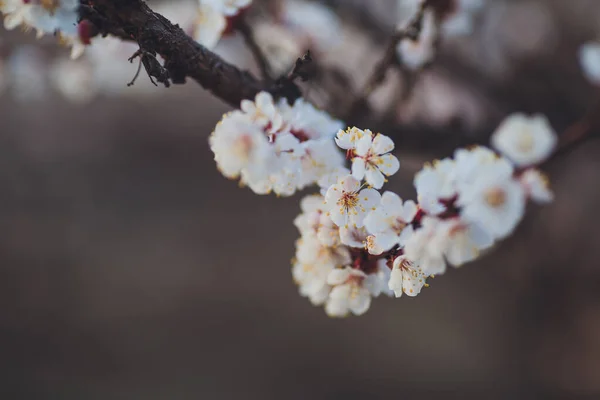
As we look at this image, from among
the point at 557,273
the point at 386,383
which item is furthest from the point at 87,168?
the point at 557,273

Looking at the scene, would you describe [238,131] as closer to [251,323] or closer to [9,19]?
[9,19]

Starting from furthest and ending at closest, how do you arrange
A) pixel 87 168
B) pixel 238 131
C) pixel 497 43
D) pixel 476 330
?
pixel 87 168
pixel 476 330
pixel 497 43
pixel 238 131

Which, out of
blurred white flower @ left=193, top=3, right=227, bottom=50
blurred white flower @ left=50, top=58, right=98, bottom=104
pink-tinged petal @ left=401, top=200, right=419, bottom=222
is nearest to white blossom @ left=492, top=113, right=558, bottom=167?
pink-tinged petal @ left=401, top=200, right=419, bottom=222

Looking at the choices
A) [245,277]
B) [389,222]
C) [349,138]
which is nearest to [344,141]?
[349,138]

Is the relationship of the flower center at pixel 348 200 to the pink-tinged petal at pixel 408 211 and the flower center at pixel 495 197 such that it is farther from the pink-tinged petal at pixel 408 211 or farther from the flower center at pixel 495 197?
the flower center at pixel 495 197

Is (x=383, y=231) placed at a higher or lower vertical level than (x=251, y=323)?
lower

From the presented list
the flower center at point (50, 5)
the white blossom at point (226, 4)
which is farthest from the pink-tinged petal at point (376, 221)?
the flower center at point (50, 5)
